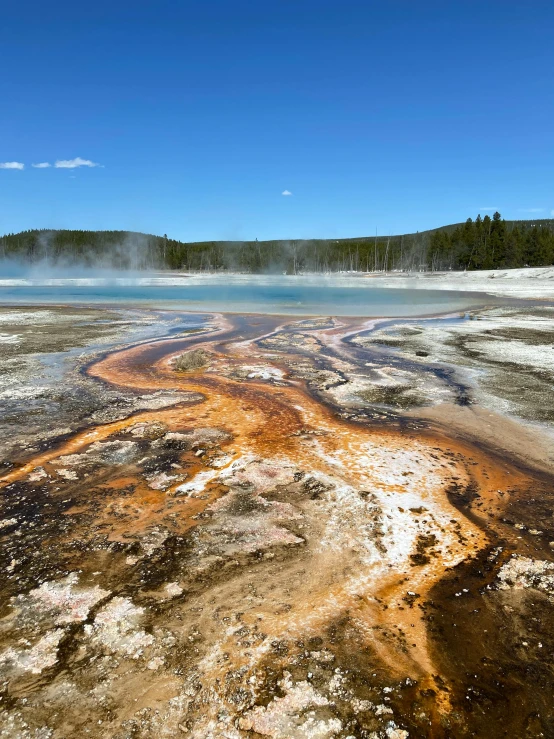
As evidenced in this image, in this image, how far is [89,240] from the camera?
136 metres

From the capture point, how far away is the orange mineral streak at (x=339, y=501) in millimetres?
3174

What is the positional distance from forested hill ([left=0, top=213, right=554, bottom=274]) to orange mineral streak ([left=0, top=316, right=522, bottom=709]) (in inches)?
2670

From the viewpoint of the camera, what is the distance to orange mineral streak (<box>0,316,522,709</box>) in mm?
3174

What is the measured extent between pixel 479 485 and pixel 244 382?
18.3ft

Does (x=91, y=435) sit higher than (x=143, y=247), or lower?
lower

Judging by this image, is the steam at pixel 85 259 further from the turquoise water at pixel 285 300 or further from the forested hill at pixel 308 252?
the turquoise water at pixel 285 300

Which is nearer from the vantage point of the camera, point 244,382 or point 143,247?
point 244,382

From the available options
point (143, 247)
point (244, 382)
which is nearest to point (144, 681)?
point (244, 382)

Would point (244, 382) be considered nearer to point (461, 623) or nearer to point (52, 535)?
point (52, 535)

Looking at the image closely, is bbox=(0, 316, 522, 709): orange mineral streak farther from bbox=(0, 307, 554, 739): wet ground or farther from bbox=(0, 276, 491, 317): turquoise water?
bbox=(0, 276, 491, 317): turquoise water

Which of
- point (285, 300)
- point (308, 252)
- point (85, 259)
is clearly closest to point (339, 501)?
point (285, 300)

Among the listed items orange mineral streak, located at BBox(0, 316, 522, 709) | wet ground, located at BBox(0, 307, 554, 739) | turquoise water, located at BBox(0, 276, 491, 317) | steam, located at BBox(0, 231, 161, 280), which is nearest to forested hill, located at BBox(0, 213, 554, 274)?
steam, located at BBox(0, 231, 161, 280)

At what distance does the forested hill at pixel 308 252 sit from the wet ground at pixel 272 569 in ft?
225

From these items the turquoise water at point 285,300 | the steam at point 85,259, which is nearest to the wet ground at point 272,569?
the turquoise water at point 285,300
